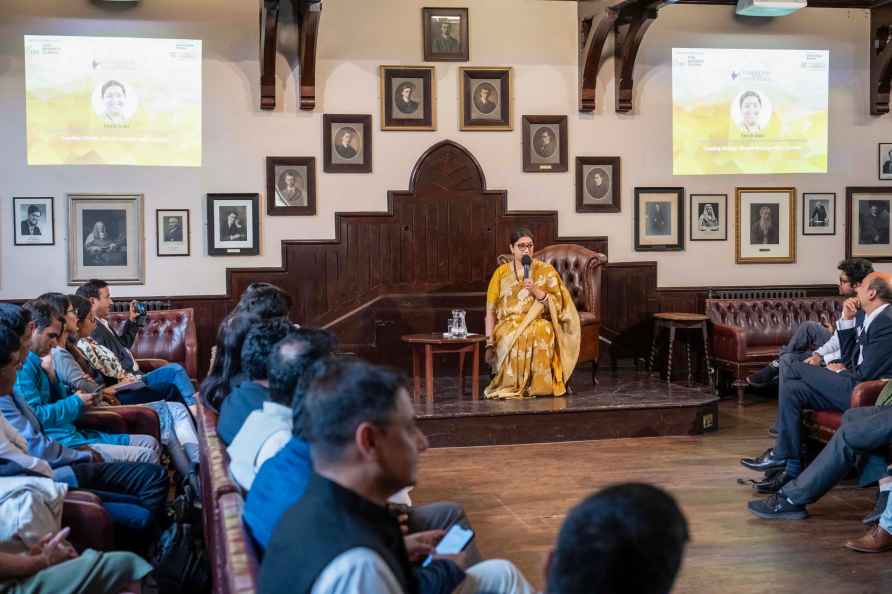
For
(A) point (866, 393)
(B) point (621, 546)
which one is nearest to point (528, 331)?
(A) point (866, 393)

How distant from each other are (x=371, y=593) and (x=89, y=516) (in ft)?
6.55

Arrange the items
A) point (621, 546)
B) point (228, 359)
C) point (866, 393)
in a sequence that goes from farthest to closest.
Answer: point (866, 393) < point (228, 359) < point (621, 546)

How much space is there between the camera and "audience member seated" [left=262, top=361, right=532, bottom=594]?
173 centimetres

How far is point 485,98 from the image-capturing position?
31.9 ft

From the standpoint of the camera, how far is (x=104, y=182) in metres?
9.20

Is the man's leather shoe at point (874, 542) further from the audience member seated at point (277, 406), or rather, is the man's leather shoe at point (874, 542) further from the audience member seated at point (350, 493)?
the audience member seated at point (350, 493)

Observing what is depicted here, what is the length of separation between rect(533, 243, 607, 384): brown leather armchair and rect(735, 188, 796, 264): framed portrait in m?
1.98

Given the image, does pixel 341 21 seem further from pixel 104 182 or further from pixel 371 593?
pixel 371 593

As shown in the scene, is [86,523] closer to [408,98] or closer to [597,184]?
[408,98]

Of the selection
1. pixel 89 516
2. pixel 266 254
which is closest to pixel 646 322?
pixel 266 254

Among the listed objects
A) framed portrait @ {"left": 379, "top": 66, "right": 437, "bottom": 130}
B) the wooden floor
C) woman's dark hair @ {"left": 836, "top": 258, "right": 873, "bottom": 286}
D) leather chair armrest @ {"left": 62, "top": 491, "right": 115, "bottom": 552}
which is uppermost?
framed portrait @ {"left": 379, "top": 66, "right": 437, "bottom": 130}

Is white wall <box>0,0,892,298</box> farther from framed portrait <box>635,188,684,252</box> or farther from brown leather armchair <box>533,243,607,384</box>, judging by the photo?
brown leather armchair <box>533,243,607,384</box>

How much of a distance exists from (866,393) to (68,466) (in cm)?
416

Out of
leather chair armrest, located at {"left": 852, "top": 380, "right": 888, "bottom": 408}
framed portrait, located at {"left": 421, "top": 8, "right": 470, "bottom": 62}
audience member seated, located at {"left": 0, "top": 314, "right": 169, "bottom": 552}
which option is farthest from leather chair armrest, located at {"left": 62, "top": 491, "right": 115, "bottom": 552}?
framed portrait, located at {"left": 421, "top": 8, "right": 470, "bottom": 62}
